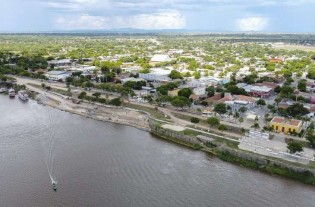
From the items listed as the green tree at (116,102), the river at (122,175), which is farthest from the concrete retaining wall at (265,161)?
the green tree at (116,102)

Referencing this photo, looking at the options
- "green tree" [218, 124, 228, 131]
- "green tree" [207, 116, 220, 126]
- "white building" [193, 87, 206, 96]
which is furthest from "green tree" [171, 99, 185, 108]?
"white building" [193, 87, 206, 96]

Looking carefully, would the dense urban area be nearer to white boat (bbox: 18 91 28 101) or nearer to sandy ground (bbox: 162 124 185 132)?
sandy ground (bbox: 162 124 185 132)

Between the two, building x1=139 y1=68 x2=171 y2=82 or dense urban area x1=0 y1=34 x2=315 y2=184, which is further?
building x1=139 y1=68 x2=171 y2=82

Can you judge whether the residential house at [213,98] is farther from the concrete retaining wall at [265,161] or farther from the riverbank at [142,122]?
the concrete retaining wall at [265,161]

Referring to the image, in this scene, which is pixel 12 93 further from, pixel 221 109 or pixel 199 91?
pixel 221 109

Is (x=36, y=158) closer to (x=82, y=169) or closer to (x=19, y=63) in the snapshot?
(x=82, y=169)
